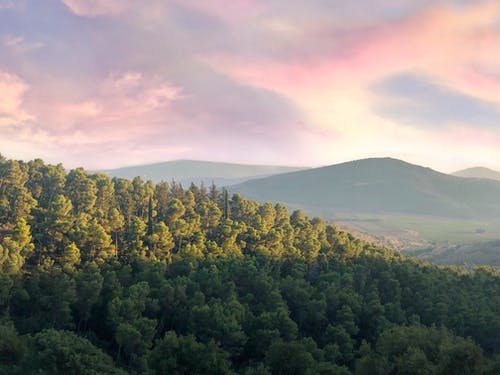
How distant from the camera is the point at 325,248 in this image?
113 meters

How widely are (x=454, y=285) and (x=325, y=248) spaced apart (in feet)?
111

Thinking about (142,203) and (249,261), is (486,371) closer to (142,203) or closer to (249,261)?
(249,261)

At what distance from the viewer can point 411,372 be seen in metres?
43.1

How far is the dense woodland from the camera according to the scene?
156 ft

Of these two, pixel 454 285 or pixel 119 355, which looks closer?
pixel 119 355

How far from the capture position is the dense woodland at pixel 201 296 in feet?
156

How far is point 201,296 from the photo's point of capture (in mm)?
70625

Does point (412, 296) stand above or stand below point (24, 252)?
below

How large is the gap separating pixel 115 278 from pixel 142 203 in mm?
43070

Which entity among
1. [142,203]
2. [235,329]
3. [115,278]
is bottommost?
[235,329]

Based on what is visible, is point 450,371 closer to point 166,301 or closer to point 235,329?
point 235,329

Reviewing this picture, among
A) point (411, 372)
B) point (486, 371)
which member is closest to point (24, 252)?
point (411, 372)

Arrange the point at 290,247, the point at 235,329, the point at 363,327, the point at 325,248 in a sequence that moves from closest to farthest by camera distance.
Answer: the point at 235,329 < the point at 363,327 < the point at 290,247 < the point at 325,248

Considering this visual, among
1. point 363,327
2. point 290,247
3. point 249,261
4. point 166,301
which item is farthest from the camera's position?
point 290,247
